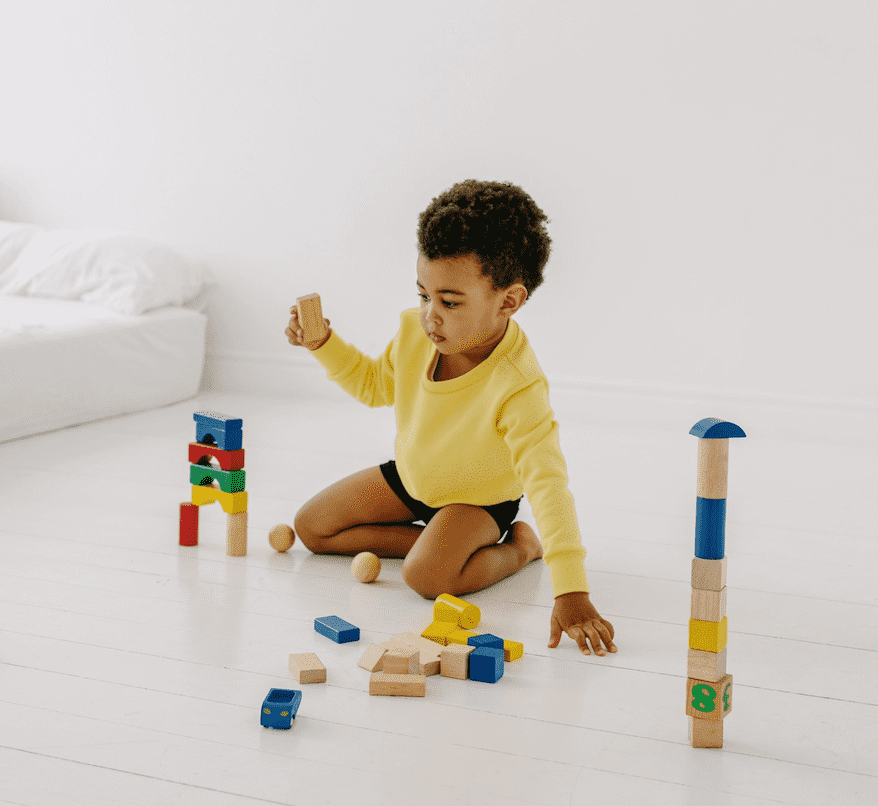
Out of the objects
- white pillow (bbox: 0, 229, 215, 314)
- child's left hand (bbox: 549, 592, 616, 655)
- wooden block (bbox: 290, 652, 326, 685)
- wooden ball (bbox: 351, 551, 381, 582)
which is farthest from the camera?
white pillow (bbox: 0, 229, 215, 314)

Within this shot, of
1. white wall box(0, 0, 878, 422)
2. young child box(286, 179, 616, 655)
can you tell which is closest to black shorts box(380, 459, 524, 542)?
young child box(286, 179, 616, 655)

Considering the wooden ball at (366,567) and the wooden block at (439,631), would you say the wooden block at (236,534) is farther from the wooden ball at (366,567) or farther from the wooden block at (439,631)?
the wooden block at (439,631)

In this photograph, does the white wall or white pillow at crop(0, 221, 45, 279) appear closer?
the white wall

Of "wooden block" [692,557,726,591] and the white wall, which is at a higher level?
the white wall

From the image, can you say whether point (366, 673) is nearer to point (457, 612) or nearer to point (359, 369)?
point (457, 612)

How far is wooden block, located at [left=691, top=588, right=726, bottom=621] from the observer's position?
3.22 ft

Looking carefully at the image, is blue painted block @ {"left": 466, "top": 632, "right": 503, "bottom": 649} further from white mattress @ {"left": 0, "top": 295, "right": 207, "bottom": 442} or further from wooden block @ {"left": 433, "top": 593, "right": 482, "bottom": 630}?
white mattress @ {"left": 0, "top": 295, "right": 207, "bottom": 442}

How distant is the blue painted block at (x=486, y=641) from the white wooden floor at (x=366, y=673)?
3 centimetres

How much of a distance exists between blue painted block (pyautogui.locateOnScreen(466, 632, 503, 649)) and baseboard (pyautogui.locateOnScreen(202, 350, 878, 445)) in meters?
1.58

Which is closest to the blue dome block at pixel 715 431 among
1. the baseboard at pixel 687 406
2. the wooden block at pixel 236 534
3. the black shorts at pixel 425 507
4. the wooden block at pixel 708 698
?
the wooden block at pixel 708 698

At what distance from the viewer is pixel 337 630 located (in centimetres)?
132

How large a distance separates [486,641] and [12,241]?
2306 mm

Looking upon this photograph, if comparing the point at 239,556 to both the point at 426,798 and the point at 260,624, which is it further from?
the point at 426,798

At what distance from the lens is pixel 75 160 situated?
329cm
